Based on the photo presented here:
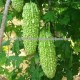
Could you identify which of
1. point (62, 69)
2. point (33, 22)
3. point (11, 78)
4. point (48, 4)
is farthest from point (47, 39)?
point (11, 78)

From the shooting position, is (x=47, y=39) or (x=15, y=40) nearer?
(x=47, y=39)

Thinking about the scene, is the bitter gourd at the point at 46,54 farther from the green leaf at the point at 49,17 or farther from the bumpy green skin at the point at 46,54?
the green leaf at the point at 49,17

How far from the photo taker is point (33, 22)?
2.60 m

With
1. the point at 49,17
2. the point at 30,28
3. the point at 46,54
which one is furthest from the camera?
the point at 49,17

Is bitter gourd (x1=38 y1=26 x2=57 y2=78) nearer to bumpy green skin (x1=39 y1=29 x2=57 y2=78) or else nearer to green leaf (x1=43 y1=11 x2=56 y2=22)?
bumpy green skin (x1=39 y1=29 x2=57 y2=78)

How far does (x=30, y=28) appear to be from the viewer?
8.46 feet

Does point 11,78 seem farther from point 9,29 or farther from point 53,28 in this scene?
point 53,28

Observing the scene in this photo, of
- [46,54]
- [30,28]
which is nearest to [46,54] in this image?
[46,54]

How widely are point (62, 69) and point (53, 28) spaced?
1.70 feet

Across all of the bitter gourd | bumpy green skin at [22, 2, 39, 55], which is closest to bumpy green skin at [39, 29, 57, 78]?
the bitter gourd

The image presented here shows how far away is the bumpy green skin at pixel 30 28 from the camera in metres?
2.55

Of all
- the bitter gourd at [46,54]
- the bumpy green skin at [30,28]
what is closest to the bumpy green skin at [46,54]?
the bitter gourd at [46,54]

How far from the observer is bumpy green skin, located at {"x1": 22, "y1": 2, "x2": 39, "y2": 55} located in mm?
2553

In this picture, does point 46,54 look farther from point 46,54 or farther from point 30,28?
point 30,28
